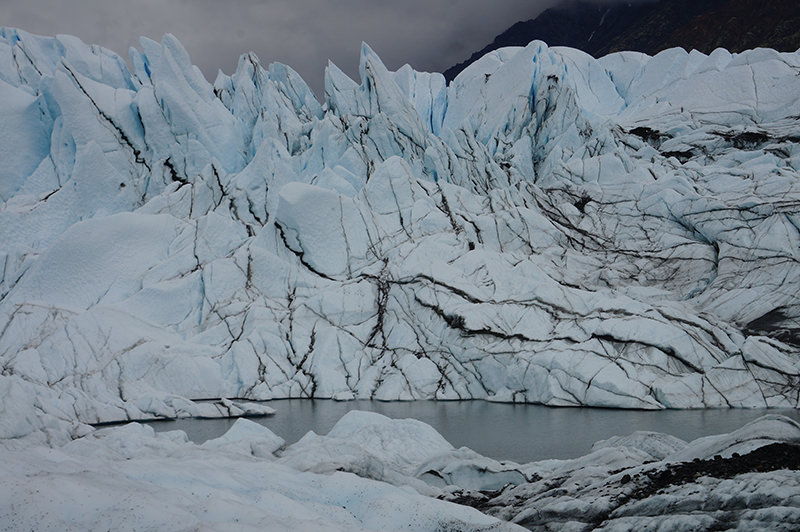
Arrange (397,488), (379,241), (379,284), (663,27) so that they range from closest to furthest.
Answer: (397,488) → (379,284) → (379,241) → (663,27)

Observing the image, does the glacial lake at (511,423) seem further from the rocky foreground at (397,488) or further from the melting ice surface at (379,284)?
the rocky foreground at (397,488)

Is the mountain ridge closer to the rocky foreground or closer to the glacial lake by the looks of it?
the glacial lake

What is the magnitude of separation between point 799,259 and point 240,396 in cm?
2312

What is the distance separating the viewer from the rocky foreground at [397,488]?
5672 mm

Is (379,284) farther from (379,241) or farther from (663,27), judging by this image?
(663,27)

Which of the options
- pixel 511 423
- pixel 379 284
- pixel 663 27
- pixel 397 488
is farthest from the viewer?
pixel 663 27

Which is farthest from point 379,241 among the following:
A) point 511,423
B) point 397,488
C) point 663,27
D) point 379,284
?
point 663,27

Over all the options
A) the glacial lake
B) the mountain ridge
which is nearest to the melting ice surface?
the glacial lake

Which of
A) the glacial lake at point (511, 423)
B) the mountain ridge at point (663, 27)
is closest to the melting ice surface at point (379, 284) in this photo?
the glacial lake at point (511, 423)

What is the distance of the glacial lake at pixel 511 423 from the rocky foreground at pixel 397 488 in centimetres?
302

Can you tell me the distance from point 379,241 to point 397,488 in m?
21.5

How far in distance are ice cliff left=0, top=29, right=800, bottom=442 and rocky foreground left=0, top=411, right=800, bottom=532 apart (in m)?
5.82

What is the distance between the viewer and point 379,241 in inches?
1181

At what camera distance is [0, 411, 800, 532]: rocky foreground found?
5.67m
